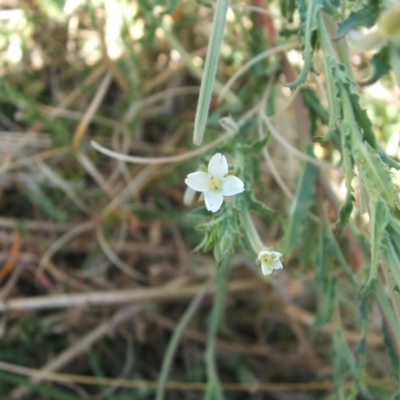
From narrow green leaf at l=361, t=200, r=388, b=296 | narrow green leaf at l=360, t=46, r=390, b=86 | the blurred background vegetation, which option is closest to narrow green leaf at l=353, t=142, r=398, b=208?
narrow green leaf at l=361, t=200, r=388, b=296

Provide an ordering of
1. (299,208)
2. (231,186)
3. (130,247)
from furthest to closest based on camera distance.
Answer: (130,247)
(299,208)
(231,186)

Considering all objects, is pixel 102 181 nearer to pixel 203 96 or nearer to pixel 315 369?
pixel 315 369

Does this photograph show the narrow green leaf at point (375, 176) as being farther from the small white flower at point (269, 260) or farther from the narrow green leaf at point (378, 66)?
the narrow green leaf at point (378, 66)

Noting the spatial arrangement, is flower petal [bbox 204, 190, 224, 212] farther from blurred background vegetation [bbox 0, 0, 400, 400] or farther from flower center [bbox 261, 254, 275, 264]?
blurred background vegetation [bbox 0, 0, 400, 400]

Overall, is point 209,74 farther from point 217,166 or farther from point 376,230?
point 376,230

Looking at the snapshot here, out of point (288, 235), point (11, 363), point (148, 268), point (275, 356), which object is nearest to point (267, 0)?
point (288, 235)

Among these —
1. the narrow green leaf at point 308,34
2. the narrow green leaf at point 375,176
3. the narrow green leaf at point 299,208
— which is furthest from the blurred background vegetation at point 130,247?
the narrow green leaf at point 375,176

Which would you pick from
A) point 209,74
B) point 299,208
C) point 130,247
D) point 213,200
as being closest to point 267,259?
point 213,200
